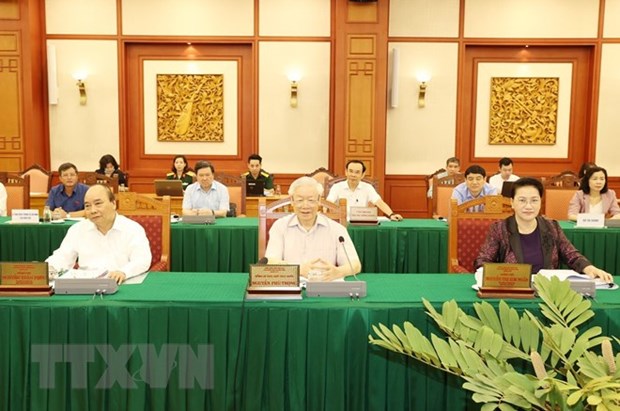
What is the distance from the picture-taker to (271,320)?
2.26m

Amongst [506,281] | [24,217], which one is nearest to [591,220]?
[506,281]

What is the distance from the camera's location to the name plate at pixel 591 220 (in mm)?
4262

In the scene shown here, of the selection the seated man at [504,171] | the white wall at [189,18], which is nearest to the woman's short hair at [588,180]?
the seated man at [504,171]

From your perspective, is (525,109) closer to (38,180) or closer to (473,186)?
(473,186)

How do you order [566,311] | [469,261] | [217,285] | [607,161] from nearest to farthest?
1. [566,311]
2. [217,285]
3. [469,261]
4. [607,161]

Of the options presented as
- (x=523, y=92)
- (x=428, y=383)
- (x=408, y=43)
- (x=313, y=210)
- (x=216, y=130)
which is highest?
(x=408, y=43)

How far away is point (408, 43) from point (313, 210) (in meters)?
5.64

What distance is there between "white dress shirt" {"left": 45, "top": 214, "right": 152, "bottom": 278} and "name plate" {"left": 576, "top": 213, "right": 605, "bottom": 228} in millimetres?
3134

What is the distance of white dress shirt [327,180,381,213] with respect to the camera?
5.36 metres

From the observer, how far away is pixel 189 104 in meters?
8.10

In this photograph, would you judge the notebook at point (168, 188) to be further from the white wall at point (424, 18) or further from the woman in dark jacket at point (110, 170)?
the white wall at point (424, 18)

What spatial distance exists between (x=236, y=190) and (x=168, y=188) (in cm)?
71

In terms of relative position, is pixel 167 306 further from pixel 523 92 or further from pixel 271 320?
pixel 523 92

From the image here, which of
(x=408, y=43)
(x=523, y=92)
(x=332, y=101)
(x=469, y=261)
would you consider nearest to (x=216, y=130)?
(x=332, y=101)
